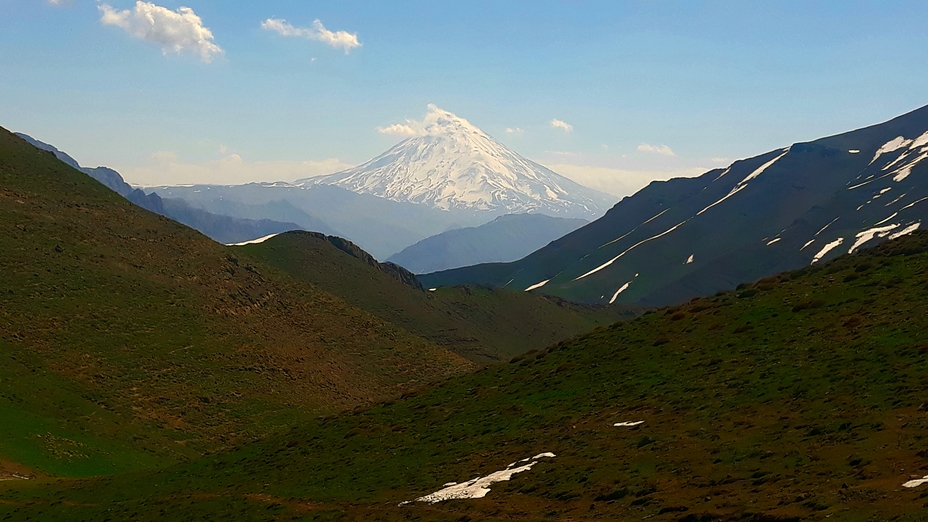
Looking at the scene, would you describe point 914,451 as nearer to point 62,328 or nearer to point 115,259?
point 62,328

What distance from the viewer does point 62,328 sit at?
74438mm

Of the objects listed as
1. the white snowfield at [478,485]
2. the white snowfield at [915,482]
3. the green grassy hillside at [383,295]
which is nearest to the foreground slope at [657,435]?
the white snowfield at [915,482]

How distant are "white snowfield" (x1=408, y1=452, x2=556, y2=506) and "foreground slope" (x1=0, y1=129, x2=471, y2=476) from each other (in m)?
41.7

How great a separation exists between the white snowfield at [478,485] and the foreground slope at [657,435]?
0.27 meters

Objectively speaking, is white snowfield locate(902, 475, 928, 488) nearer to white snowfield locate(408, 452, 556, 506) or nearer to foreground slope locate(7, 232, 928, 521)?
foreground slope locate(7, 232, 928, 521)

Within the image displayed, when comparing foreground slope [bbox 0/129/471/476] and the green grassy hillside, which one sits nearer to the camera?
foreground slope [bbox 0/129/471/476]

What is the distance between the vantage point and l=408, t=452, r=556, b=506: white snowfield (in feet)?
89.1

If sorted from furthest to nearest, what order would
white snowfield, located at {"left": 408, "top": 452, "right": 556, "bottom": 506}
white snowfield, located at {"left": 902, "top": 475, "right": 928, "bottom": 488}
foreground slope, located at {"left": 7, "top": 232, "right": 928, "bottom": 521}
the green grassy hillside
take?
the green grassy hillside < white snowfield, located at {"left": 408, "top": 452, "right": 556, "bottom": 506} < foreground slope, located at {"left": 7, "top": 232, "right": 928, "bottom": 521} < white snowfield, located at {"left": 902, "top": 475, "right": 928, "bottom": 488}

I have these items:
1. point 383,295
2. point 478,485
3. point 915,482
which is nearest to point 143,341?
point 478,485

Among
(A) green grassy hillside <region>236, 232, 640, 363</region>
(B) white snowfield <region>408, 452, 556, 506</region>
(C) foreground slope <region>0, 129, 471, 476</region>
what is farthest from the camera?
(A) green grassy hillside <region>236, 232, 640, 363</region>

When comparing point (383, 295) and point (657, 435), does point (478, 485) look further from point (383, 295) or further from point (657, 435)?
point (383, 295)

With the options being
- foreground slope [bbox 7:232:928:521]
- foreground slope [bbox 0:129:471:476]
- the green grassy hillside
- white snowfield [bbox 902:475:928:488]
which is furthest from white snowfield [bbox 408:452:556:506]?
the green grassy hillside

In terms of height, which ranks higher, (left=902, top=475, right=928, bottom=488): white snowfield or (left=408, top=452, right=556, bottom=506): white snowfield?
(left=902, top=475, right=928, bottom=488): white snowfield

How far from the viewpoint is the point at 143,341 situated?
79125 millimetres
